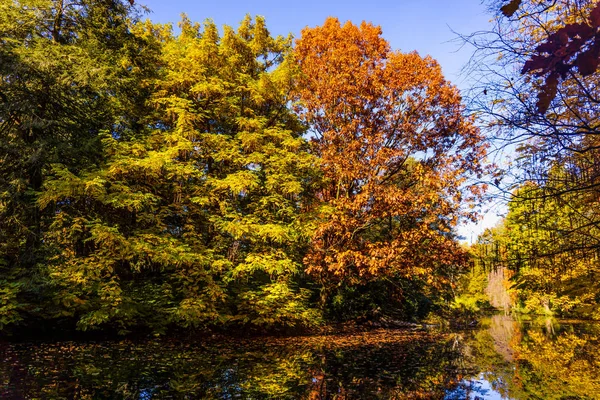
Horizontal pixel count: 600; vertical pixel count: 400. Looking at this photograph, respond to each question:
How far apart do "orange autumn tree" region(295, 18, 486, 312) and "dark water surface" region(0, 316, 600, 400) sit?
3.75 m

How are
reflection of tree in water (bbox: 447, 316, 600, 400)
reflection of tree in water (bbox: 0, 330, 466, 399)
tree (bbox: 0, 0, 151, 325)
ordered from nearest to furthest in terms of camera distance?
reflection of tree in water (bbox: 0, 330, 466, 399) < reflection of tree in water (bbox: 447, 316, 600, 400) < tree (bbox: 0, 0, 151, 325)

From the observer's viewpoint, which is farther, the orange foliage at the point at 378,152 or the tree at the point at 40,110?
the orange foliage at the point at 378,152

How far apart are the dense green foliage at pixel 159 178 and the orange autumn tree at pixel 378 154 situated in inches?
6.1

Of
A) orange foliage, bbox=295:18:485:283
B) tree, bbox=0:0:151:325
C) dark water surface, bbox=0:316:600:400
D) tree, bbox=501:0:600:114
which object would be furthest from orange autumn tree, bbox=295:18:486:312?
tree, bbox=501:0:600:114

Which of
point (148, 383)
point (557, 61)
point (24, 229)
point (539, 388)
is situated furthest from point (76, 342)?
point (557, 61)

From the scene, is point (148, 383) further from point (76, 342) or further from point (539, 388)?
point (539, 388)

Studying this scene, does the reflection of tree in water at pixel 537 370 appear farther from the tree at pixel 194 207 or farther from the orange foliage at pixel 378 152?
the tree at pixel 194 207

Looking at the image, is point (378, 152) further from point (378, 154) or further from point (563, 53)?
point (563, 53)

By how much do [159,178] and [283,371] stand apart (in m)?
8.97

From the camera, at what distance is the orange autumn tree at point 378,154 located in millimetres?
14922

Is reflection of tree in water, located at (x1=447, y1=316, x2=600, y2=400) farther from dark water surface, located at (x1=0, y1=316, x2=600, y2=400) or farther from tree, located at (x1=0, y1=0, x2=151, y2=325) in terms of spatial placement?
tree, located at (x1=0, y1=0, x2=151, y2=325)

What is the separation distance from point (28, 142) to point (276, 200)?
8455 millimetres

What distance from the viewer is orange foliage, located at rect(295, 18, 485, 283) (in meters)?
14.9

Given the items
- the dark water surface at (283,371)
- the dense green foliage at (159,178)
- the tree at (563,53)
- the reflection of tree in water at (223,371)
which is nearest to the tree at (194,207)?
the dense green foliage at (159,178)
